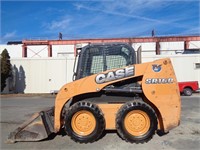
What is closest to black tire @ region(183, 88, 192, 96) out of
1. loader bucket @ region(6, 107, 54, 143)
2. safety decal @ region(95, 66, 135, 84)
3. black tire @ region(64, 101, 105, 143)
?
safety decal @ region(95, 66, 135, 84)

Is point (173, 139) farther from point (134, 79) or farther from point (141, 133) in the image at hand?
point (134, 79)

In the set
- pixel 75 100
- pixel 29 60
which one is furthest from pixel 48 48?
pixel 75 100

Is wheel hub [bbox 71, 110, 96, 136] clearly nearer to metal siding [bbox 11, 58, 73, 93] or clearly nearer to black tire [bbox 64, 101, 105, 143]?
black tire [bbox 64, 101, 105, 143]

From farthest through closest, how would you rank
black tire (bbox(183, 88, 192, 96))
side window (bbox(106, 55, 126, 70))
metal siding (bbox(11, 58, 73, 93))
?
metal siding (bbox(11, 58, 73, 93)), black tire (bbox(183, 88, 192, 96)), side window (bbox(106, 55, 126, 70))

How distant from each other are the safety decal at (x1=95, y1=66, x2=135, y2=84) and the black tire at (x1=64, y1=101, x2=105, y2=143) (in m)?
0.66

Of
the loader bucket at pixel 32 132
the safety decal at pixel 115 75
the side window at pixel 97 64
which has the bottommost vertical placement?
the loader bucket at pixel 32 132

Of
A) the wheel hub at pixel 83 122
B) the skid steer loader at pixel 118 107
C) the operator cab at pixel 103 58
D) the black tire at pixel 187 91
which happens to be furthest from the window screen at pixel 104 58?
the black tire at pixel 187 91

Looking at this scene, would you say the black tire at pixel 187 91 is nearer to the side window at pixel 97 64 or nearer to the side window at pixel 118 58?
the side window at pixel 118 58

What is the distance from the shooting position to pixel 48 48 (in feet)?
126

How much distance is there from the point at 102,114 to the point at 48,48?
32.9 meters

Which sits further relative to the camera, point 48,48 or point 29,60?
point 48,48

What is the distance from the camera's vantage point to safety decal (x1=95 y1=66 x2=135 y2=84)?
6.71m

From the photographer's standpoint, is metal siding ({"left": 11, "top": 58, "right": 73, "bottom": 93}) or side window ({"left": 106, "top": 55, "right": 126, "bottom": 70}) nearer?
side window ({"left": 106, "top": 55, "right": 126, "bottom": 70})

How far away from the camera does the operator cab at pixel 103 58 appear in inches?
283
